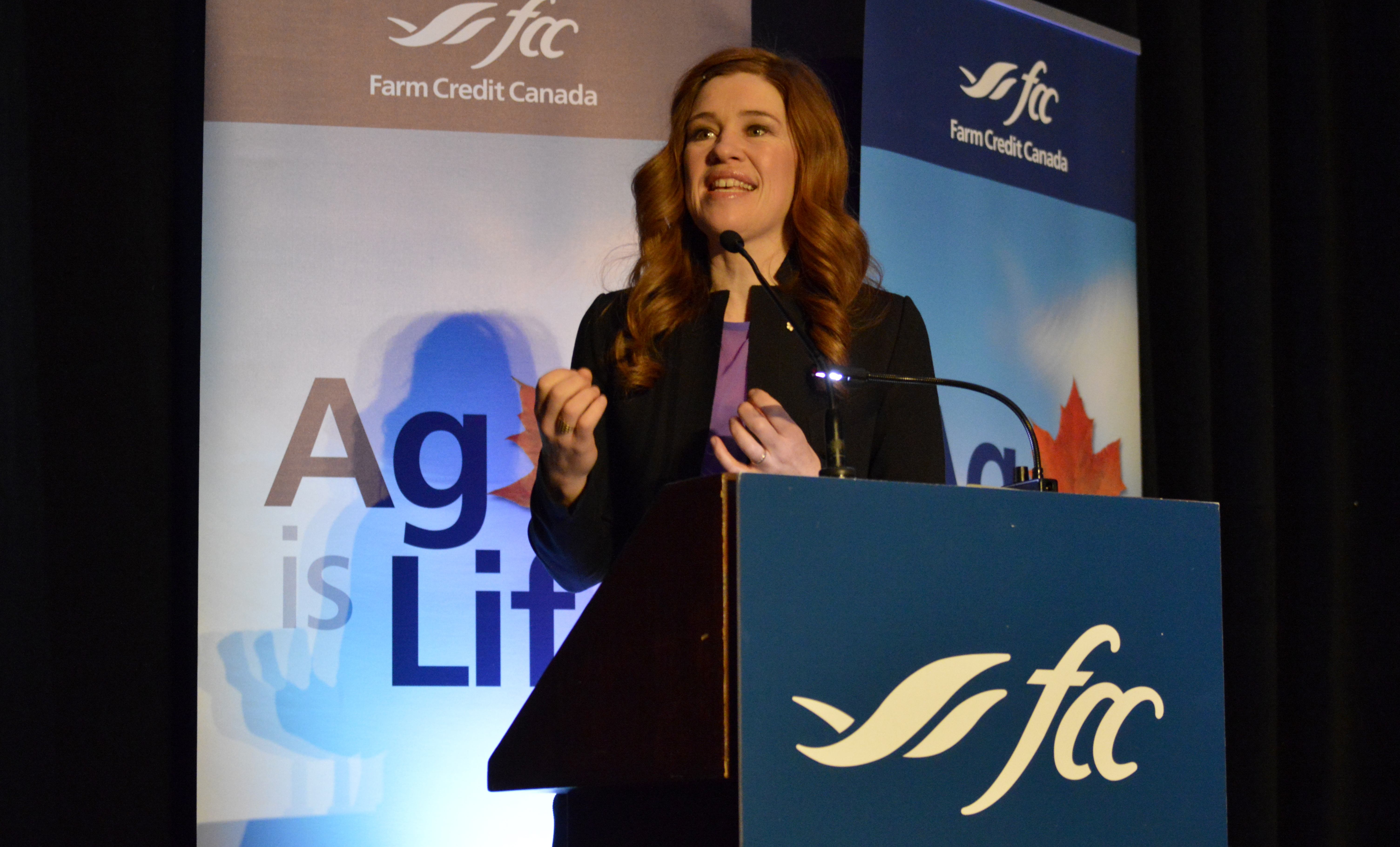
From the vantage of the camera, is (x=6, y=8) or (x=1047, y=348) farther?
(x=1047, y=348)

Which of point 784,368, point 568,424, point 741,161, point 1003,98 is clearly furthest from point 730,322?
point 1003,98

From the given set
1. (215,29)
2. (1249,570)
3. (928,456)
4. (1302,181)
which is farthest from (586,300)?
(1302,181)

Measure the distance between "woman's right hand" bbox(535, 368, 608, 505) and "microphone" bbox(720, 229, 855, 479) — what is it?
218 millimetres

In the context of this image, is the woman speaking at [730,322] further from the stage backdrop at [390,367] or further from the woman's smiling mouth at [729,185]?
the stage backdrop at [390,367]

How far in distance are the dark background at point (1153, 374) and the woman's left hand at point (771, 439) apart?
5.20ft

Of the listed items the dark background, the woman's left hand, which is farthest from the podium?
the dark background

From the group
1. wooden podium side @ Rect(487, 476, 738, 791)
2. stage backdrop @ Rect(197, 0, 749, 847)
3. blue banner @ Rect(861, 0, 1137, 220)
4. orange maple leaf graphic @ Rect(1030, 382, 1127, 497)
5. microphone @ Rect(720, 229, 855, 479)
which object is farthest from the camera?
orange maple leaf graphic @ Rect(1030, 382, 1127, 497)

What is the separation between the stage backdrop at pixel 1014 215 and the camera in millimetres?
2768

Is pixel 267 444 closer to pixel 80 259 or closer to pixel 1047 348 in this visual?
pixel 80 259

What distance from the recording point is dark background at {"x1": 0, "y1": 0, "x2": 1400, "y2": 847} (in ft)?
7.29

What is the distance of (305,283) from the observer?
243 centimetres

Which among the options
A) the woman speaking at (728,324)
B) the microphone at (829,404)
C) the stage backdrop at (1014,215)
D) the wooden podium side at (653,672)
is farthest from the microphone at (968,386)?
the stage backdrop at (1014,215)

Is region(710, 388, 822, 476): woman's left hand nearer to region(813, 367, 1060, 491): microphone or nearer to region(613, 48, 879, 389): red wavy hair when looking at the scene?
region(813, 367, 1060, 491): microphone

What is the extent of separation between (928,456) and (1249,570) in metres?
1.95
